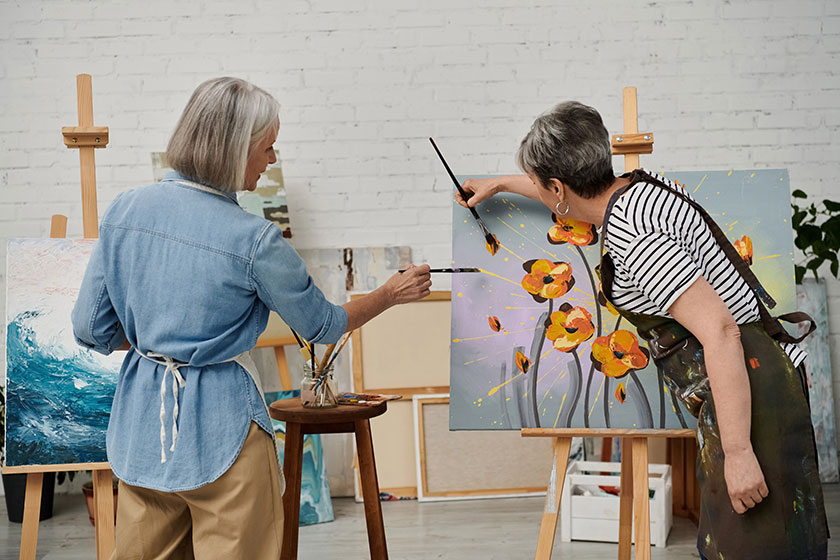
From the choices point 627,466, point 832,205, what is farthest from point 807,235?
point 627,466

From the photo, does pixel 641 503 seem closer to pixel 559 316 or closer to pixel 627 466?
pixel 627 466

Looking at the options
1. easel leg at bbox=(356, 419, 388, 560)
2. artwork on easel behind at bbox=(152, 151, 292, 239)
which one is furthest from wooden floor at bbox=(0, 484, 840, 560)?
artwork on easel behind at bbox=(152, 151, 292, 239)

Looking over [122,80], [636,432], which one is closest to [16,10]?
[122,80]

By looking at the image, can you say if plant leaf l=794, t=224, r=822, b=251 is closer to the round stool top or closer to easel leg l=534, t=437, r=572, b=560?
easel leg l=534, t=437, r=572, b=560

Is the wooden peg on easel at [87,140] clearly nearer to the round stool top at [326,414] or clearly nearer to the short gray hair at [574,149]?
the round stool top at [326,414]

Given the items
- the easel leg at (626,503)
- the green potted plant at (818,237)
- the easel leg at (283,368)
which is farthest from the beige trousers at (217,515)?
the green potted plant at (818,237)

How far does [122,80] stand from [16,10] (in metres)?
0.59

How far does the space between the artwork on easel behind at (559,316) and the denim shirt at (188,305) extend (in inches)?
32.2

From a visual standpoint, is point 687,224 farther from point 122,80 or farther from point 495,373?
point 122,80

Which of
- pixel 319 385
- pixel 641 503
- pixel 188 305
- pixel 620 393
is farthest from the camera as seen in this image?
pixel 319 385

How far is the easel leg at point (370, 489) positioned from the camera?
8.11ft

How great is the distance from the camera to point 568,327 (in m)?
2.33

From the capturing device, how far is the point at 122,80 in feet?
12.6

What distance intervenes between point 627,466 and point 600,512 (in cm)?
79
